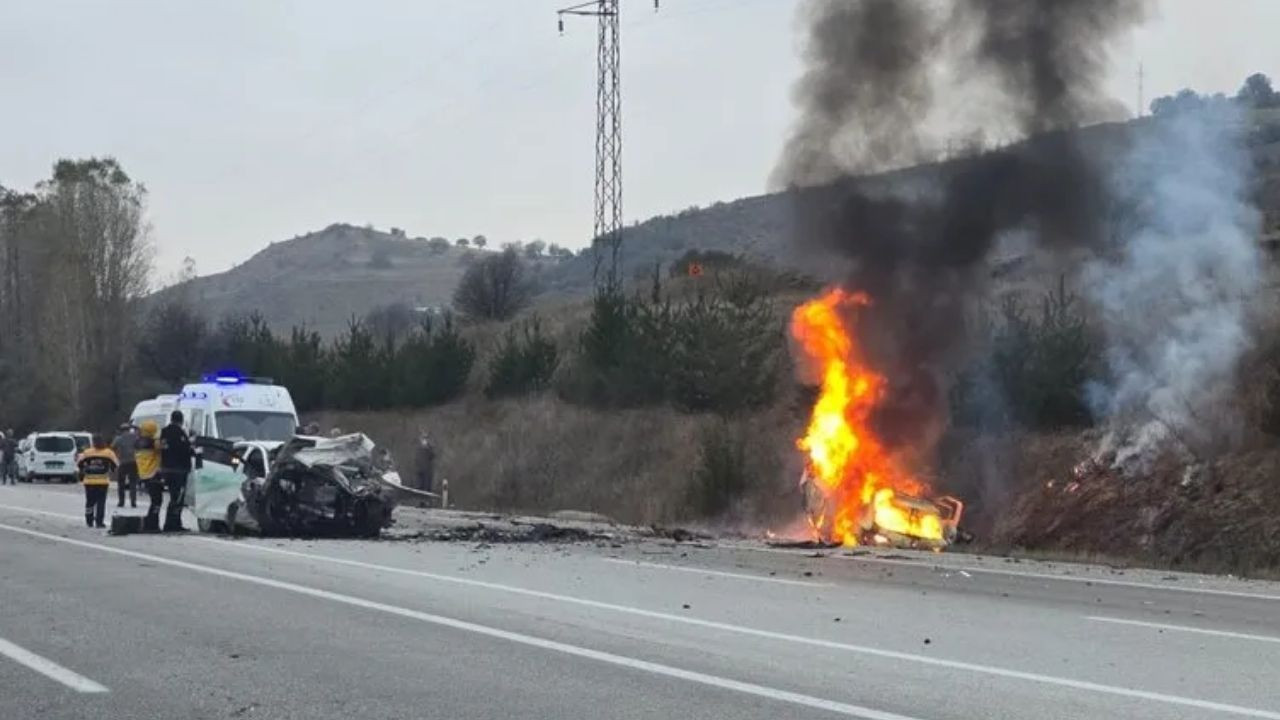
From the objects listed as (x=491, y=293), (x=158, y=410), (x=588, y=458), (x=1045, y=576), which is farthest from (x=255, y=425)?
(x=491, y=293)

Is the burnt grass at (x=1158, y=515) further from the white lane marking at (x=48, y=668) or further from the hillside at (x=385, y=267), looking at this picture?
the hillside at (x=385, y=267)

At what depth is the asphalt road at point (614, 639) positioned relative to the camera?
845 cm

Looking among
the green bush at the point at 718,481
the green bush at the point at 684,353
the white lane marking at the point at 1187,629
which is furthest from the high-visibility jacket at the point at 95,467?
the green bush at the point at 684,353

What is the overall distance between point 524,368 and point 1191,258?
27.6 metres

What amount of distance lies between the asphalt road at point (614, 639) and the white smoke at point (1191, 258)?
275 inches

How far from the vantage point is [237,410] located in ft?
93.8

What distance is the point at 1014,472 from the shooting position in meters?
27.9

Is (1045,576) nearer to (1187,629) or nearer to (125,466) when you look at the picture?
(1187,629)

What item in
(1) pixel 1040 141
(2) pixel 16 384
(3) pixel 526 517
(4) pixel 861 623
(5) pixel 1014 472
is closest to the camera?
(4) pixel 861 623

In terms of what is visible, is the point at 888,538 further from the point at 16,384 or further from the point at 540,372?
the point at 16,384

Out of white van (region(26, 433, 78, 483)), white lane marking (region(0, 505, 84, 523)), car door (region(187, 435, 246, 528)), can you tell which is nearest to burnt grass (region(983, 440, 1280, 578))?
car door (region(187, 435, 246, 528))

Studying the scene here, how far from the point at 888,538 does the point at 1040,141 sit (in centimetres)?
676

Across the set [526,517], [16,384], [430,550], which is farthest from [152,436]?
[16,384]

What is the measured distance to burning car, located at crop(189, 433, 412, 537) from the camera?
21.2 m
